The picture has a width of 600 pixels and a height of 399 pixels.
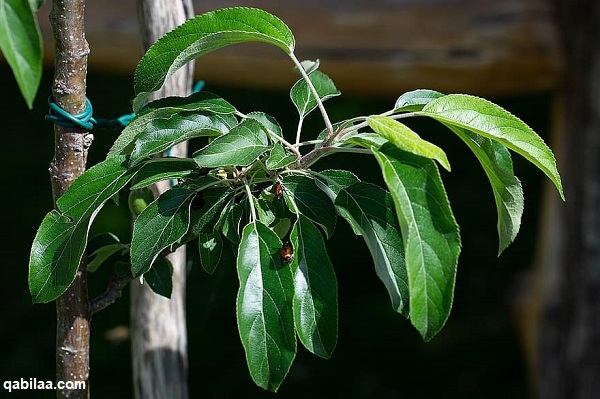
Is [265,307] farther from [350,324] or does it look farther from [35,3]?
[350,324]

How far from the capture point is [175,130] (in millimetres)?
875

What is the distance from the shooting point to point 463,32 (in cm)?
217

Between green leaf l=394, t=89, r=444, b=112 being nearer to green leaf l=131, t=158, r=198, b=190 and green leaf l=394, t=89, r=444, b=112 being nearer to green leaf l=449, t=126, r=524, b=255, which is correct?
green leaf l=449, t=126, r=524, b=255

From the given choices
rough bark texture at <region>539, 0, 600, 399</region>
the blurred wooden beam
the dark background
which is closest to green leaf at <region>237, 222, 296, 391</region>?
the blurred wooden beam

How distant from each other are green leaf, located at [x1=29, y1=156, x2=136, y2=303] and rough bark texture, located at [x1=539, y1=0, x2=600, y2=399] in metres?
1.61

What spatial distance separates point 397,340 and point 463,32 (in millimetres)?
1383

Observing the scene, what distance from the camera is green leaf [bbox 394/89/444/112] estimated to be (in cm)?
89

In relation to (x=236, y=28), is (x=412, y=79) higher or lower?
higher

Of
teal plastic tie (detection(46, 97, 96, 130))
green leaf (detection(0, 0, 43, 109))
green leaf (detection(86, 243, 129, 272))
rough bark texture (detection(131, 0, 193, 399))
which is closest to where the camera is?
green leaf (detection(0, 0, 43, 109))

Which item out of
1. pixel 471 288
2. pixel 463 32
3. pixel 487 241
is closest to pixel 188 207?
pixel 463 32

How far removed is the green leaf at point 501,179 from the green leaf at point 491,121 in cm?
3

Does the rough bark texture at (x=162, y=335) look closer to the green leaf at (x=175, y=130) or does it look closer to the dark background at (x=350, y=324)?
the green leaf at (x=175, y=130)

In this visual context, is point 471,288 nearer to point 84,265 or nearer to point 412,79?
point 412,79

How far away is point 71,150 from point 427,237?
443mm
